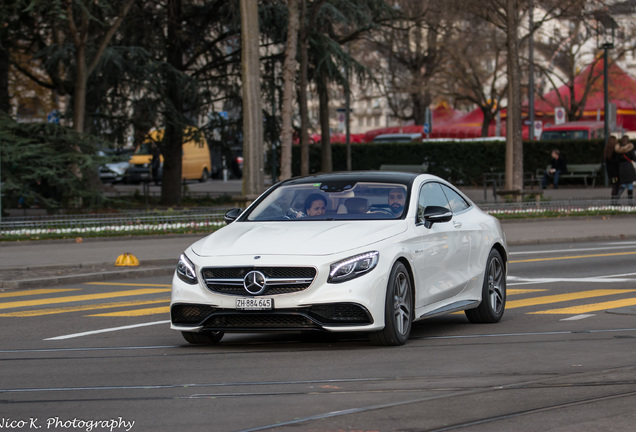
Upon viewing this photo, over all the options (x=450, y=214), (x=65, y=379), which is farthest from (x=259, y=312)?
(x=450, y=214)

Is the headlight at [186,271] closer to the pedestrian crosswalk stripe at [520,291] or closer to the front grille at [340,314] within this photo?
the front grille at [340,314]

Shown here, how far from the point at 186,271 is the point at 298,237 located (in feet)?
3.09

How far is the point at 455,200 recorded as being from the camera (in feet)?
37.7

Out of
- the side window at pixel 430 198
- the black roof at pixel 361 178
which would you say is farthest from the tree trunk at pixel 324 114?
the black roof at pixel 361 178

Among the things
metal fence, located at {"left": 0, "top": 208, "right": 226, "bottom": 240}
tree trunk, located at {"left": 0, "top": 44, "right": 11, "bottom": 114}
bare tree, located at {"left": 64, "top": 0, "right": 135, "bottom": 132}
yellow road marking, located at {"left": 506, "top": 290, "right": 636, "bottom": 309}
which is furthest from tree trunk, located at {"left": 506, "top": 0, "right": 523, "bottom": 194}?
yellow road marking, located at {"left": 506, "top": 290, "right": 636, "bottom": 309}

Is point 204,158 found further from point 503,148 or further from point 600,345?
point 600,345

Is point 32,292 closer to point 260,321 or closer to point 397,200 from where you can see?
point 397,200

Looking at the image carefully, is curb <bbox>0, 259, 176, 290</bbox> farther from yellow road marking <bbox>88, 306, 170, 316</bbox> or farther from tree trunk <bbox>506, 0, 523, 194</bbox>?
tree trunk <bbox>506, 0, 523, 194</bbox>

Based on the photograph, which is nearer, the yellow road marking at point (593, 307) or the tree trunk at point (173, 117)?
the yellow road marking at point (593, 307)

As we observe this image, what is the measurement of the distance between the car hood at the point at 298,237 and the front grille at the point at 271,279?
14cm

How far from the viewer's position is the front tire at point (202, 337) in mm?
9719

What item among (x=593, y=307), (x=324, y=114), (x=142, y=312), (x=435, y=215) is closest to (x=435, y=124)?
(x=324, y=114)

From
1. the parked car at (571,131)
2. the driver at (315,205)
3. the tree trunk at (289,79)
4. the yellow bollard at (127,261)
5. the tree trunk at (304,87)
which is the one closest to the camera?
the driver at (315,205)

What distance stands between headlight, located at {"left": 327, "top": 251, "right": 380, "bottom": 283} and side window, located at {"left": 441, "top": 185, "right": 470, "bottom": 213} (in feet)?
7.76
